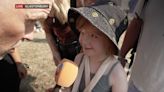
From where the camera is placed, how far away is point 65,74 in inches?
77.3

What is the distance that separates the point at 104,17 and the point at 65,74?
0.40 m

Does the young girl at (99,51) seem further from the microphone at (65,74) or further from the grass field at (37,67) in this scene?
the grass field at (37,67)

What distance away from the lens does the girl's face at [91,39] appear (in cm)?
216

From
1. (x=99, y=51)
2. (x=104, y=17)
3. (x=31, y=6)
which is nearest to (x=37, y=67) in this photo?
(x=99, y=51)

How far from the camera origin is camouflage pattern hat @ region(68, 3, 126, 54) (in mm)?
2107

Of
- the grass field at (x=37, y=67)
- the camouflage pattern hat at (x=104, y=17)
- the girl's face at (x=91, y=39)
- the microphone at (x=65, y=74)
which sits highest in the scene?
the camouflage pattern hat at (x=104, y=17)

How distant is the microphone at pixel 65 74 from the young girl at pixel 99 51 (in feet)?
0.66

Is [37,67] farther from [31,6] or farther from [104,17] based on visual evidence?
[31,6]

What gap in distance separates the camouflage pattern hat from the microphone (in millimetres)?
264

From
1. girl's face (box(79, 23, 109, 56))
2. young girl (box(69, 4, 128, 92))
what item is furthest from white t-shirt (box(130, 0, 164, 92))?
girl's face (box(79, 23, 109, 56))

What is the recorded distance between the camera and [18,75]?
325 centimetres

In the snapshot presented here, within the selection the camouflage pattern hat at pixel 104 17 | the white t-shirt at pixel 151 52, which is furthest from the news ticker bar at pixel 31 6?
the white t-shirt at pixel 151 52

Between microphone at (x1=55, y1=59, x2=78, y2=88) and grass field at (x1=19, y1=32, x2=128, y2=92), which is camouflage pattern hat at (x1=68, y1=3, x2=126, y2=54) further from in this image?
grass field at (x1=19, y1=32, x2=128, y2=92)

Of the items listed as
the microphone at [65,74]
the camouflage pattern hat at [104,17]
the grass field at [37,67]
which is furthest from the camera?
the grass field at [37,67]
